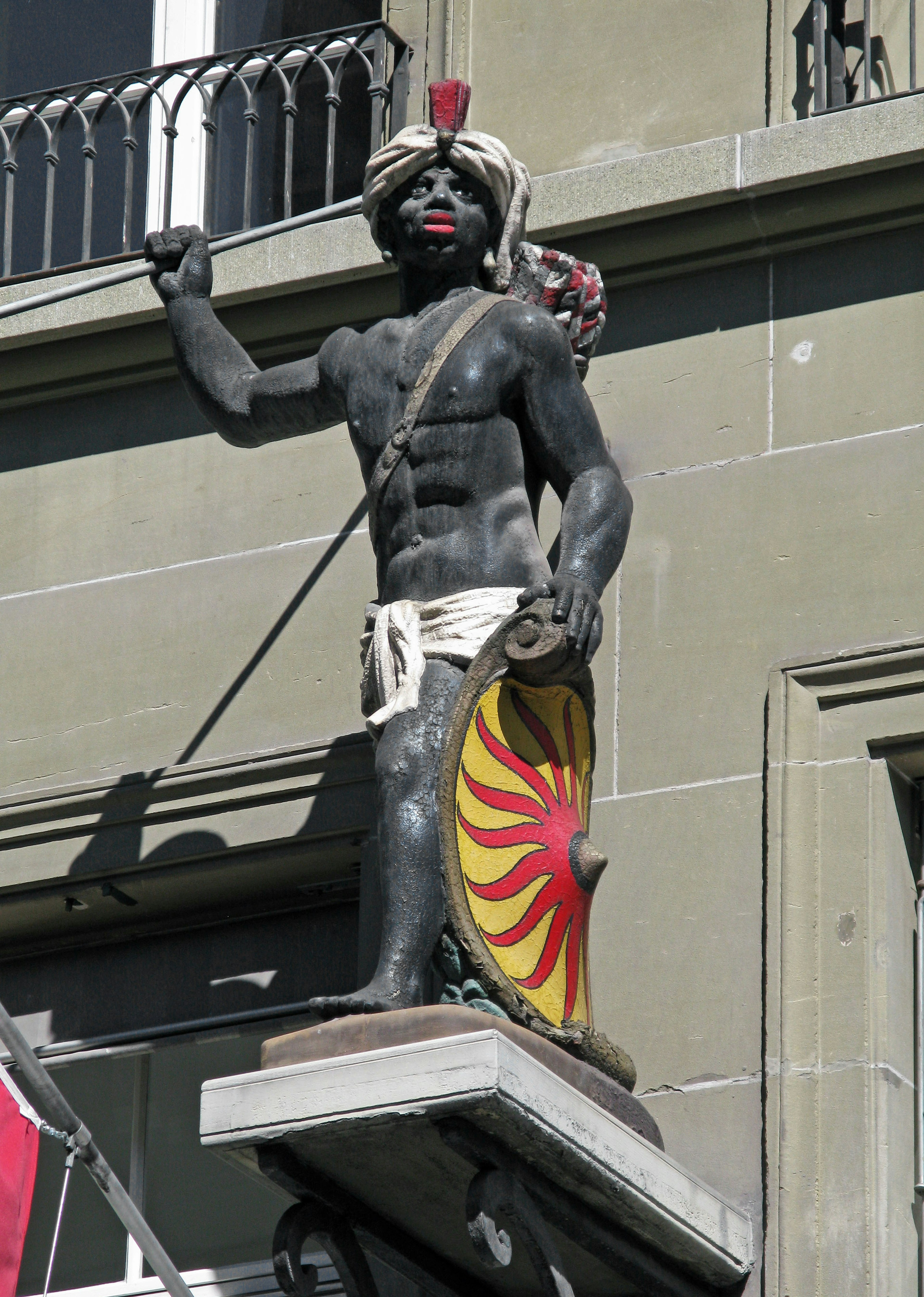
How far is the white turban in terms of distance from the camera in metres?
6.85

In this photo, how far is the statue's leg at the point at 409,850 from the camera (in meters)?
6.18

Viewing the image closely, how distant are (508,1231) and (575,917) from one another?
2.48ft

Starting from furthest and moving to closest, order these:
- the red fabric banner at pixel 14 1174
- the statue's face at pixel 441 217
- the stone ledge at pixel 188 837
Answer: the stone ledge at pixel 188 837 < the red fabric banner at pixel 14 1174 < the statue's face at pixel 441 217

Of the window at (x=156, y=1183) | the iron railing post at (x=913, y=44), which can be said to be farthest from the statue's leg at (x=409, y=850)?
the iron railing post at (x=913, y=44)

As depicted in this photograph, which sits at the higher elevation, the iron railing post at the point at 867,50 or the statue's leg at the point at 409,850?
the iron railing post at the point at 867,50

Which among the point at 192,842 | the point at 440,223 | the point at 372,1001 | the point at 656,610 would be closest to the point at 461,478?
the point at 440,223

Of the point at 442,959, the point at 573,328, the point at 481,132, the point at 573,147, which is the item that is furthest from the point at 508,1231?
the point at 573,147

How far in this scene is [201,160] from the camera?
9281 millimetres

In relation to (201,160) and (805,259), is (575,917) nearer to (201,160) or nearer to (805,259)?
(805,259)

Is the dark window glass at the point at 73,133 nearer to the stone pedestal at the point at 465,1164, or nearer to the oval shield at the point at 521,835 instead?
the oval shield at the point at 521,835

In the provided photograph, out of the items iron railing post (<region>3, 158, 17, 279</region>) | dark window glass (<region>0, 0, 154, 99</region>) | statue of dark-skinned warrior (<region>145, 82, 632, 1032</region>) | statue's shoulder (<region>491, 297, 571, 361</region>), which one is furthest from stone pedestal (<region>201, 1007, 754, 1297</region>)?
dark window glass (<region>0, 0, 154, 99</region>)

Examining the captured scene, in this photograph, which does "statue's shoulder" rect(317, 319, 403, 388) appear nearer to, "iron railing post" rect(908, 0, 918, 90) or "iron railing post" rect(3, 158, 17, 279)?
"iron railing post" rect(908, 0, 918, 90)

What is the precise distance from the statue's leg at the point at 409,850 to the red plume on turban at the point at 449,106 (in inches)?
51.9

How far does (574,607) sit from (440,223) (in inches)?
42.9
